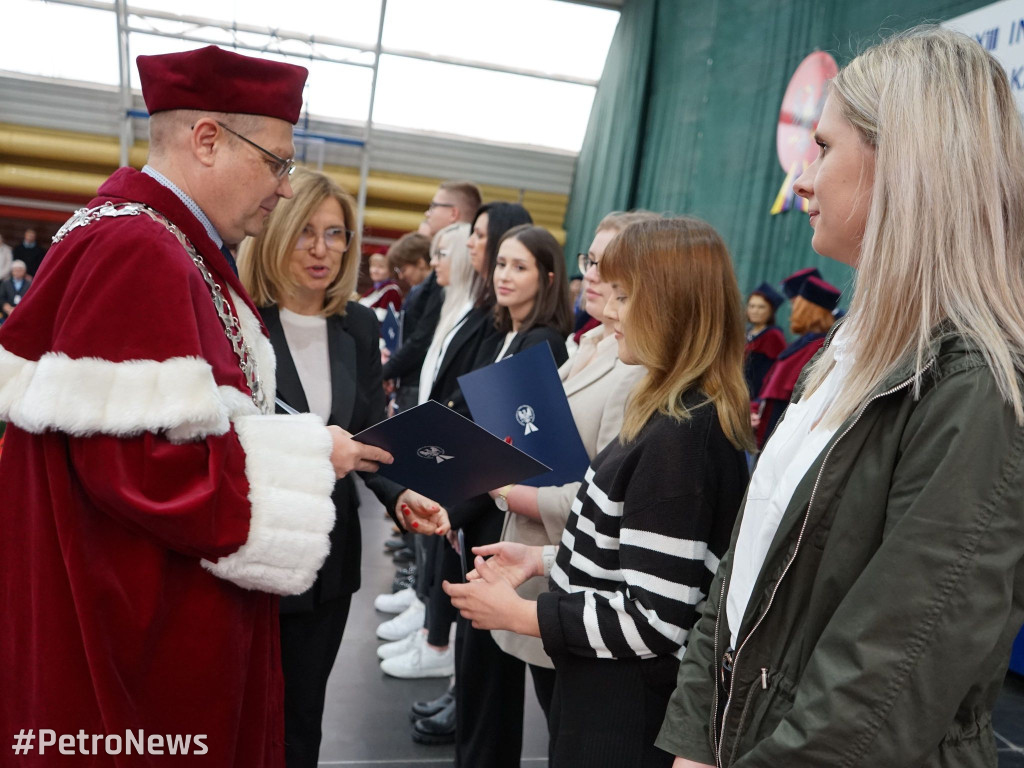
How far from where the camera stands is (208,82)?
1.39m

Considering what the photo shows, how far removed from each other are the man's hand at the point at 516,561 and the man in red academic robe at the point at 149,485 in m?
0.39

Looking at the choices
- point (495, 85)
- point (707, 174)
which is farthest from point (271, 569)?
point (495, 85)

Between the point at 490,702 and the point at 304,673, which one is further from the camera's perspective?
the point at 490,702

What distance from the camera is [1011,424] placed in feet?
2.63

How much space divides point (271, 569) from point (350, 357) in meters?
0.88

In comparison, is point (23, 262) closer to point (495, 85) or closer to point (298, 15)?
point (298, 15)

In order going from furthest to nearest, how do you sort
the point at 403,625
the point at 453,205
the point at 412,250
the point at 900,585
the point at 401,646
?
the point at 412,250, the point at 453,205, the point at 403,625, the point at 401,646, the point at 900,585

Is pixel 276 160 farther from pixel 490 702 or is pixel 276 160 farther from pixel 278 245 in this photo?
pixel 490 702

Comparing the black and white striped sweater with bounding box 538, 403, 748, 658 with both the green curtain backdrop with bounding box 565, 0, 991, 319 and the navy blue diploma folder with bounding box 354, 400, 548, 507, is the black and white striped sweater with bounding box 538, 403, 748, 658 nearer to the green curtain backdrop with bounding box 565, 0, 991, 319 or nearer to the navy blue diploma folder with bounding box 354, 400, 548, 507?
the navy blue diploma folder with bounding box 354, 400, 548, 507

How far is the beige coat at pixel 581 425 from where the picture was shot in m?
1.79

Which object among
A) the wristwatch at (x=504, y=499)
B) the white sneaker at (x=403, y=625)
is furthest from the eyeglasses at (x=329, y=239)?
the white sneaker at (x=403, y=625)

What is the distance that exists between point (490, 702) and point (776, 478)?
1.34 m

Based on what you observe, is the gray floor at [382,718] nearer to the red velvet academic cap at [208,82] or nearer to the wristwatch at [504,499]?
the wristwatch at [504,499]

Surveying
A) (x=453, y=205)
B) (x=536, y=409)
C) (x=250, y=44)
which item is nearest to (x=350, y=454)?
(x=536, y=409)
